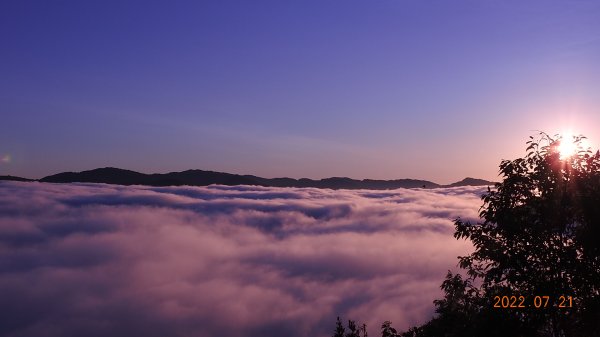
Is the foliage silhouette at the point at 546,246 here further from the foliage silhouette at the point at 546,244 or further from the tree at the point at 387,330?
the tree at the point at 387,330

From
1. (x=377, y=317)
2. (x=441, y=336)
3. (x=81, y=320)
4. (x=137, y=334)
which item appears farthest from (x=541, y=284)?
(x=81, y=320)

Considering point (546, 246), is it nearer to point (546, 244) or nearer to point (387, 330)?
point (546, 244)

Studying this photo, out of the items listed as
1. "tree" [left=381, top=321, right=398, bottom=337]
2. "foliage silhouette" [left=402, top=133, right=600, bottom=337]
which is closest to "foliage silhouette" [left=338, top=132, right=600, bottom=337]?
"foliage silhouette" [left=402, top=133, right=600, bottom=337]

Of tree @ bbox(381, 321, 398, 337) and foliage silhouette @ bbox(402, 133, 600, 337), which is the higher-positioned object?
foliage silhouette @ bbox(402, 133, 600, 337)

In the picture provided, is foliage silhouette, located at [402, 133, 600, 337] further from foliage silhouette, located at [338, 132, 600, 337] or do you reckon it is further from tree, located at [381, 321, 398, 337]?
tree, located at [381, 321, 398, 337]

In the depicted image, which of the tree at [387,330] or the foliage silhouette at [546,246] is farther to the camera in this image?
the tree at [387,330]

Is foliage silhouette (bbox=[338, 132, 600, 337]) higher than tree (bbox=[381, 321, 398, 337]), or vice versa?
foliage silhouette (bbox=[338, 132, 600, 337])
